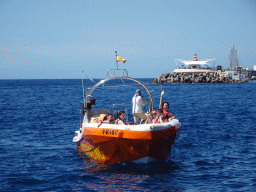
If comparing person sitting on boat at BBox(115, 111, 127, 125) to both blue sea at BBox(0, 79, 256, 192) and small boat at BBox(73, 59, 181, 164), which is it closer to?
small boat at BBox(73, 59, 181, 164)

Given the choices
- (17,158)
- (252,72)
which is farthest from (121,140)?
(252,72)

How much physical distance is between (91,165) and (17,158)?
3.30 meters

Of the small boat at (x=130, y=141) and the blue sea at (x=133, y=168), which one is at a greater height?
the small boat at (x=130, y=141)

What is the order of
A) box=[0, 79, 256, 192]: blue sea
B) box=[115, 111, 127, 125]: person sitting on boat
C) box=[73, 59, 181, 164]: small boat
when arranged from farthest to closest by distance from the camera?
box=[115, 111, 127, 125]: person sitting on boat, box=[73, 59, 181, 164]: small boat, box=[0, 79, 256, 192]: blue sea

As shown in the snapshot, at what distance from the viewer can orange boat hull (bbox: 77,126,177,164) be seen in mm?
11156

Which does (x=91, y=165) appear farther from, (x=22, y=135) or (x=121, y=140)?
(x=22, y=135)

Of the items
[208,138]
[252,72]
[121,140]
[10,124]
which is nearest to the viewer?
[121,140]

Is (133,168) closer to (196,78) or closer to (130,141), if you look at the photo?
(130,141)

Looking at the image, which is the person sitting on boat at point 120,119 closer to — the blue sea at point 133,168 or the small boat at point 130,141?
the small boat at point 130,141

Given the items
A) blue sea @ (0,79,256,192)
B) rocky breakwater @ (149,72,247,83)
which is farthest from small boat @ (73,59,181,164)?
rocky breakwater @ (149,72,247,83)

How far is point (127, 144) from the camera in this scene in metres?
11.4

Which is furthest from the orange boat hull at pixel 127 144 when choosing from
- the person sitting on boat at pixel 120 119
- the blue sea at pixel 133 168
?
the person sitting on boat at pixel 120 119

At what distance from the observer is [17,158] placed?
45.9 ft

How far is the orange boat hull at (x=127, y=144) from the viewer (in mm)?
11156
